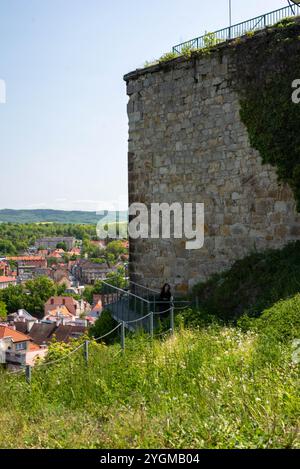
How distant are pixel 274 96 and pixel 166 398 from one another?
7031 millimetres

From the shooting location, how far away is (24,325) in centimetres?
6194

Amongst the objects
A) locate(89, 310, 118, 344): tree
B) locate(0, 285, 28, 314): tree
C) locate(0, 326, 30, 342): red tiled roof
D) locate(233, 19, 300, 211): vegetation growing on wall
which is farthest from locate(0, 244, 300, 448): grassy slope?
locate(0, 285, 28, 314): tree

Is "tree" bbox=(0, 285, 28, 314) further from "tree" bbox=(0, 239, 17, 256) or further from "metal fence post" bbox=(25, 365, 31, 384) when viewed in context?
"metal fence post" bbox=(25, 365, 31, 384)

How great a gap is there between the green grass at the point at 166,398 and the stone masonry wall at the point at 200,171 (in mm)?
3539

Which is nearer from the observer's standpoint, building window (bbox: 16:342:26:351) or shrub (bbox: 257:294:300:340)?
shrub (bbox: 257:294:300:340)

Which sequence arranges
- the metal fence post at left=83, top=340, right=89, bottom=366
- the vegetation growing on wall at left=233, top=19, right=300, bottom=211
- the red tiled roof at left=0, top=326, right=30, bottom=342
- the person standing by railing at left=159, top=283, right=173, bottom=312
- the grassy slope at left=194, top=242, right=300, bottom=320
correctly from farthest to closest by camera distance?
the red tiled roof at left=0, top=326, right=30, bottom=342
the person standing by railing at left=159, top=283, right=173, bottom=312
the vegetation growing on wall at left=233, top=19, right=300, bottom=211
the grassy slope at left=194, top=242, right=300, bottom=320
the metal fence post at left=83, top=340, right=89, bottom=366

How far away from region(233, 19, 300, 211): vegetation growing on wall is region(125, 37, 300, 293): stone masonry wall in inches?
10.9

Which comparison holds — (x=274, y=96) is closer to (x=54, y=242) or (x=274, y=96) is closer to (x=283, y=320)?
(x=283, y=320)

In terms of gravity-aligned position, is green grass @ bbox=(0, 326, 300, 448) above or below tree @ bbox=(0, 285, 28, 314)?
above

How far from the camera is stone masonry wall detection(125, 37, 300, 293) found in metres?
11.3

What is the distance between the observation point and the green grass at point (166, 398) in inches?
185

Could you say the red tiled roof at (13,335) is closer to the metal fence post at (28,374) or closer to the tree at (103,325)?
the tree at (103,325)

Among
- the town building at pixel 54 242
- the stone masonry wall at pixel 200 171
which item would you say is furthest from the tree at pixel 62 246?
the stone masonry wall at pixel 200 171

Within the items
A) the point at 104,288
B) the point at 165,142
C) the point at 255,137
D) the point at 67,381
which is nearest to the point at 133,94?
the point at 165,142
